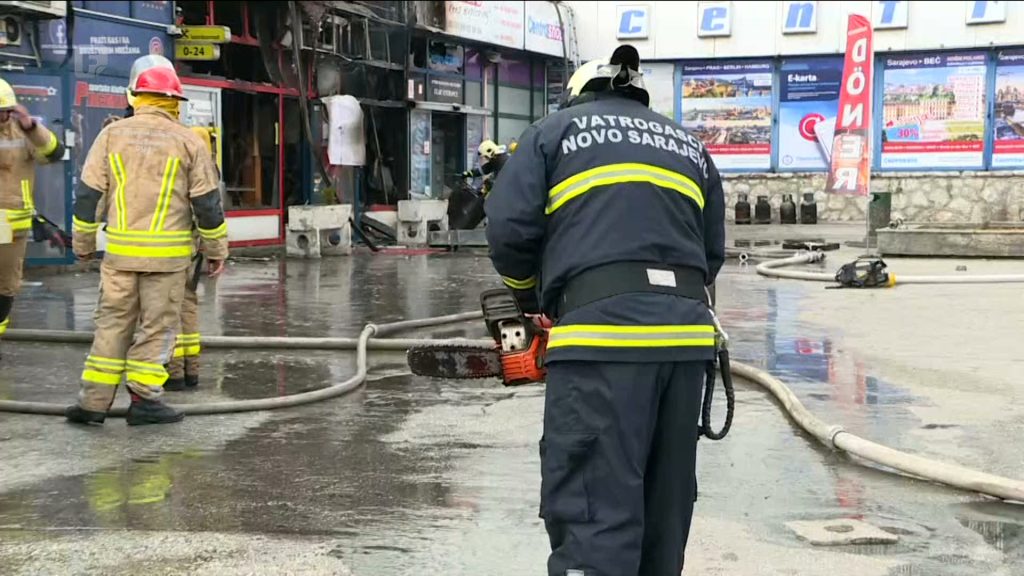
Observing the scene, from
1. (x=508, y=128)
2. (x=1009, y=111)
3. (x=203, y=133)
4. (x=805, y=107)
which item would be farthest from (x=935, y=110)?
(x=203, y=133)

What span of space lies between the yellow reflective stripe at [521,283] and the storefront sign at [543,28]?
2136 cm

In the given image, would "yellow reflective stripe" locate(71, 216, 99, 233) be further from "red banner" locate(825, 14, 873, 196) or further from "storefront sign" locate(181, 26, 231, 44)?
"red banner" locate(825, 14, 873, 196)

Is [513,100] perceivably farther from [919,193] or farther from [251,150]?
[919,193]

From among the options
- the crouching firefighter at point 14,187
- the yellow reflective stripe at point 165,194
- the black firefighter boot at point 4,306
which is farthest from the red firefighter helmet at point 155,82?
the black firefighter boot at point 4,306

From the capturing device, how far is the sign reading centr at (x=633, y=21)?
26.5 metres

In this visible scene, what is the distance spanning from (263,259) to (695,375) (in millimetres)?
13355

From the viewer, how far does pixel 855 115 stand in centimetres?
1480

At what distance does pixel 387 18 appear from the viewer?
63.1 ft

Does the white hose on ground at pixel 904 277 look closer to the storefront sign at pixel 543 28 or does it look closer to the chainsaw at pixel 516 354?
the chainsaw at pixel 516 354

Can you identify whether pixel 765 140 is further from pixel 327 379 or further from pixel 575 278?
pixel 575 278

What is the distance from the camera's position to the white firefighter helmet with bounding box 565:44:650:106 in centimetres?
337

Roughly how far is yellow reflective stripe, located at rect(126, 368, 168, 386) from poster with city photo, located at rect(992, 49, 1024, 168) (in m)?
22.8

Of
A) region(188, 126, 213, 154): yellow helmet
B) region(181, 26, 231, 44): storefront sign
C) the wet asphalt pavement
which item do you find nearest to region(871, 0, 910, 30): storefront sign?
region(181, 26, 231, 44): storefront sign

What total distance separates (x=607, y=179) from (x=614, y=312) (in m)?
0.38
